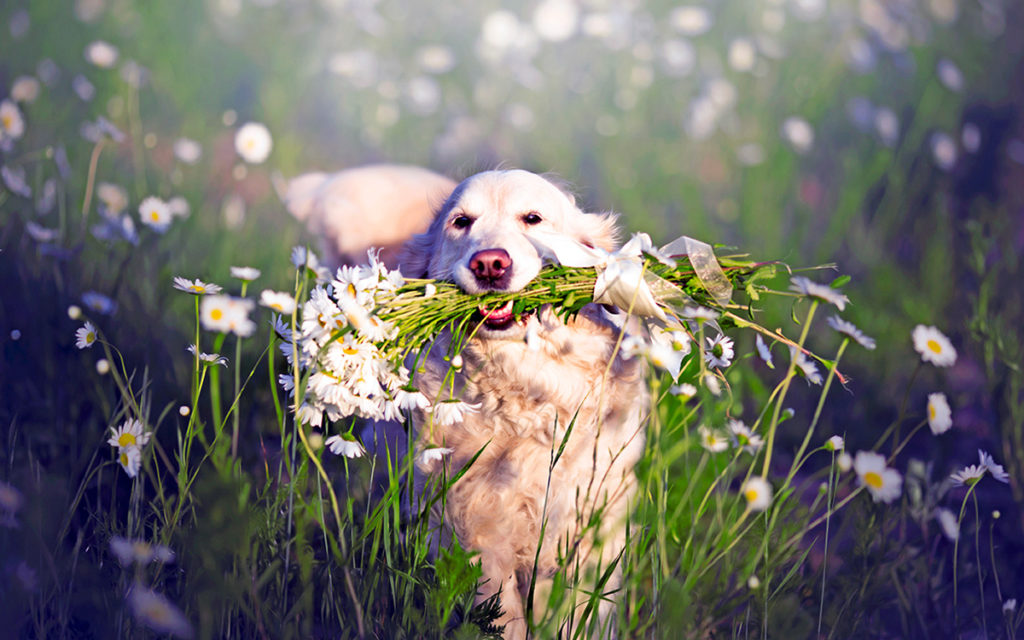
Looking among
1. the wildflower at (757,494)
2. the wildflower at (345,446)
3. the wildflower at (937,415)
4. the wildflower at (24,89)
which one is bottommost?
the wildflower at (345,446)

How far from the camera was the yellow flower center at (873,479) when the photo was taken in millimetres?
1452

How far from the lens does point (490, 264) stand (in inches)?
69.2

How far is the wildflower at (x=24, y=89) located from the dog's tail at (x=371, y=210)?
5.55 feet

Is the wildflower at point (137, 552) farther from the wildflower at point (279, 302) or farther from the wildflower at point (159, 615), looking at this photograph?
the wildflower at point (279, 302)

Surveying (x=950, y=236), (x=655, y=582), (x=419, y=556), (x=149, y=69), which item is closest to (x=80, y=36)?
(x=149, y=69)

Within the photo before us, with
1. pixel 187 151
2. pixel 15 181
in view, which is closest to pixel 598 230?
pixel 15 181

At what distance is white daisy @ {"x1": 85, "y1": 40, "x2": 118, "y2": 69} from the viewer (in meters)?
3.92

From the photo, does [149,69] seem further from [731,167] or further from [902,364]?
[902,364]

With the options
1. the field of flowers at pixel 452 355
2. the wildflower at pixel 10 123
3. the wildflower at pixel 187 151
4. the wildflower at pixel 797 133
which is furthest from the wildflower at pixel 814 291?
the wildflower at pixel 187 151

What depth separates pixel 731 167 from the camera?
15.4 feet

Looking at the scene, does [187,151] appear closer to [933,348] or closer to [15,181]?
[15,181]

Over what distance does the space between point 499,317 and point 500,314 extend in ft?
0.05

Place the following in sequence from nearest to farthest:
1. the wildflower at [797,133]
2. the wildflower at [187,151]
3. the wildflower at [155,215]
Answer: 1. the wildflower at [155,215]
2. the wildflower at [187,151]
3. the wildflower at [797,133]

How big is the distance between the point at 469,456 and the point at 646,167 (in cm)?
314
